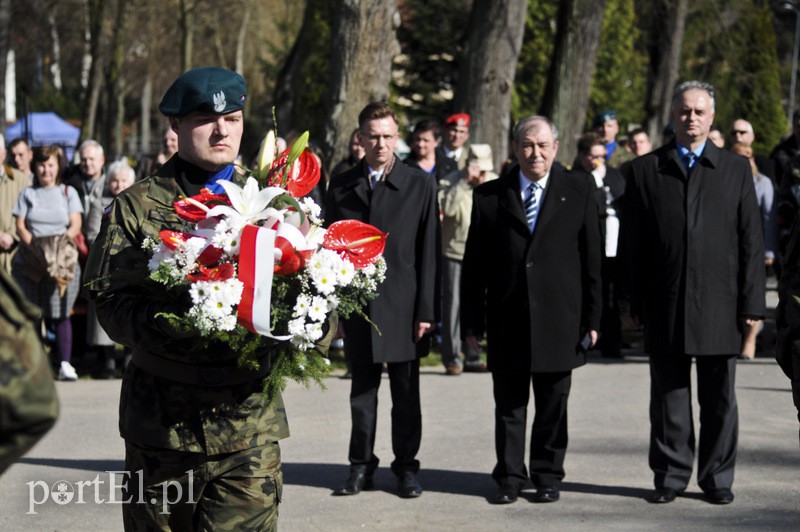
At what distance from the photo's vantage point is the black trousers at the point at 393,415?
287 inches

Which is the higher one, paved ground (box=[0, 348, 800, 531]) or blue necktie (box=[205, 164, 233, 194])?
blue necktie (box=[205, 164, 233, 194])

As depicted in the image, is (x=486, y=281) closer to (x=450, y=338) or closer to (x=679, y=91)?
(x=679, y=91)

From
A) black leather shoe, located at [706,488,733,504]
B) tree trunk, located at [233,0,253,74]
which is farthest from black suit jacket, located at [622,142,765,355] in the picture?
tree trunk, located at [233,0,253,74]

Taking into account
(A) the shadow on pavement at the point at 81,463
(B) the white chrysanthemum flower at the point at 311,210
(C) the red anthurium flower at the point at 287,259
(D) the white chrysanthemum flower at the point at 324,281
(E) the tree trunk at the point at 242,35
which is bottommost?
(A) the shadow on pavement at the point at 81,463

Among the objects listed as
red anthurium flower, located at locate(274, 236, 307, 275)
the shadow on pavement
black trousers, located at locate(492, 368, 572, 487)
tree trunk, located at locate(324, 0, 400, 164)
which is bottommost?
the shadow on pavement

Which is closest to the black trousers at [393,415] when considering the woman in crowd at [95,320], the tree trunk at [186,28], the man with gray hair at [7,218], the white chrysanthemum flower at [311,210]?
the white chrysanthemum flower at [311,210]

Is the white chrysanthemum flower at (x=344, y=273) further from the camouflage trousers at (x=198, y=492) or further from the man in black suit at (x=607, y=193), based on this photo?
the man in black suit at (x=607, y=193)

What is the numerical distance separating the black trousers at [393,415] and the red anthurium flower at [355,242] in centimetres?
312

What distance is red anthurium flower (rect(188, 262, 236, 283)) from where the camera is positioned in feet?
12.4

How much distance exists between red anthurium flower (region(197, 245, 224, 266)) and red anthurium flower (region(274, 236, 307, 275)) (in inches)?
7.2

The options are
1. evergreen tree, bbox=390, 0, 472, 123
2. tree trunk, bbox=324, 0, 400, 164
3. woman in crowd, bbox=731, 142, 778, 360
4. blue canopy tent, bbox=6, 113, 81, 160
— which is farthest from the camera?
evergreen tree, bbox=390, 0, 472, 123

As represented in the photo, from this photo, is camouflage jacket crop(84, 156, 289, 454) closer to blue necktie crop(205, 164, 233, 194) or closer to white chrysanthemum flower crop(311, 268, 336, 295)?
blue necktie crop(205, 164, 233, 194)

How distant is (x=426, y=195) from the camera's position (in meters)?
7.43

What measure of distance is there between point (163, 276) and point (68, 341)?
810 cm
